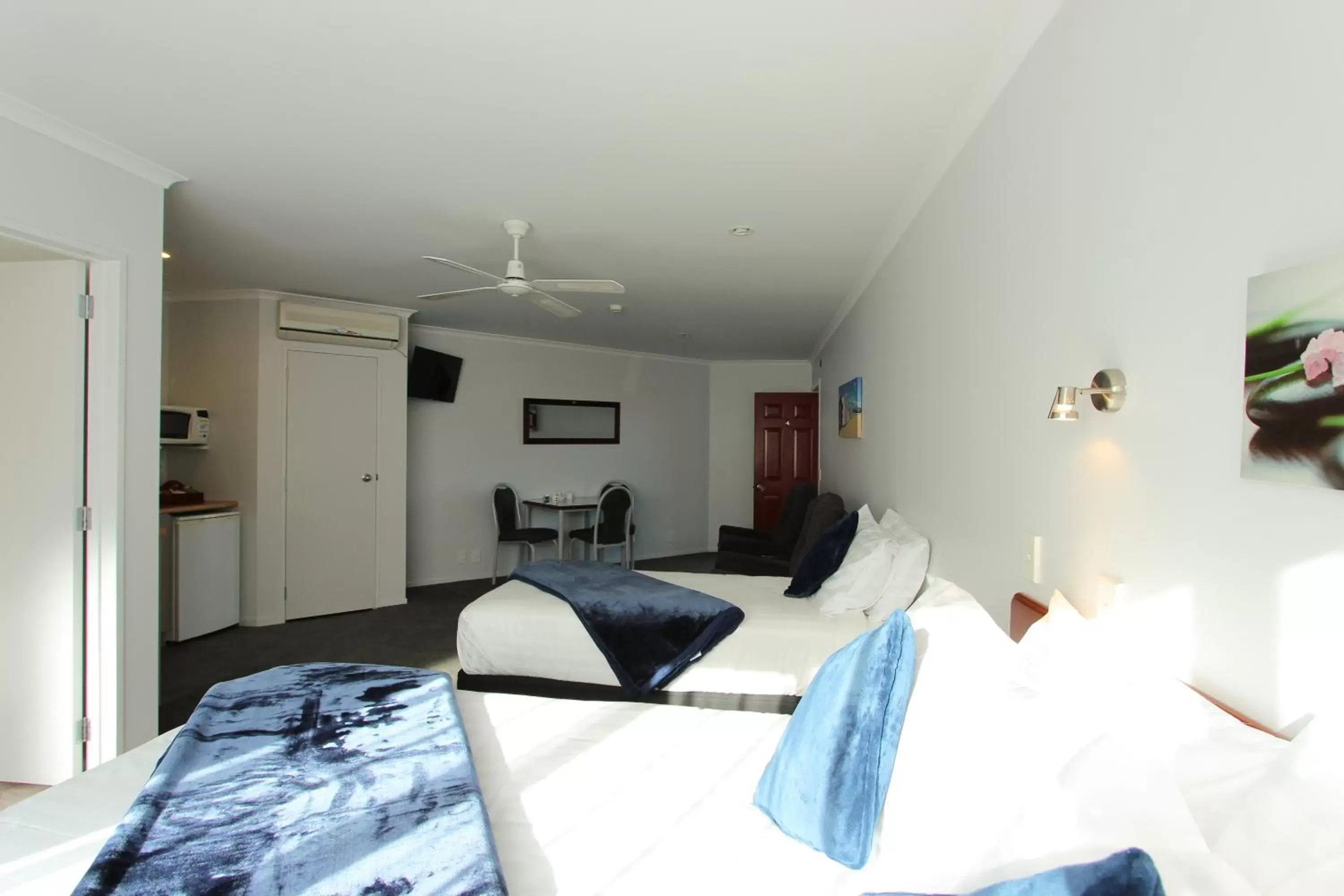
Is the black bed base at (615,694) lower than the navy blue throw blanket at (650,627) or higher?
lower

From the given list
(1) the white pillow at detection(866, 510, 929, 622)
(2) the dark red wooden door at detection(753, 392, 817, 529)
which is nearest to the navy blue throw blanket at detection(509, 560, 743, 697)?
(1) the white pillow at detection(866, 510, 929, 622)

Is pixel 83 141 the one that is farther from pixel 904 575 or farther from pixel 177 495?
pixel 904 575

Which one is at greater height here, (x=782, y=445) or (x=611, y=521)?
(x=782, y=445)

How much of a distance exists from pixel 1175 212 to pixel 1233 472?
45 cm

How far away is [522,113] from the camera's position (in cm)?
210

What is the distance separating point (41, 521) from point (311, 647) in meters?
1.93

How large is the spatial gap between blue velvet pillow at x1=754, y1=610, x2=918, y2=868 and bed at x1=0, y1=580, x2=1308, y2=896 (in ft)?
0.10

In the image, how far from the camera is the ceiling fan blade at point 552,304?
351 centimetres

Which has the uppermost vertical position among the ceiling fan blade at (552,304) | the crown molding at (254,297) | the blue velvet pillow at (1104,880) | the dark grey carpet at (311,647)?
the crown molding at (254,297)

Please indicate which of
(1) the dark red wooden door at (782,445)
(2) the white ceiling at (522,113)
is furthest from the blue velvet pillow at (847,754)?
(1) the dark red wooden door at (782,445)

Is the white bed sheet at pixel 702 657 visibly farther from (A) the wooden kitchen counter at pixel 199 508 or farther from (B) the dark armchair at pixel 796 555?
(A) the wooden kitchen counter at pixel 199 508

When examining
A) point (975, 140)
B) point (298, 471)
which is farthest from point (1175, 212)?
point (298, 471)

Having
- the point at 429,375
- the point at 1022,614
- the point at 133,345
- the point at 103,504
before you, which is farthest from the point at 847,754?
the point at 429,375

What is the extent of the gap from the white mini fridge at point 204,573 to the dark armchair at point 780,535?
3467mm
